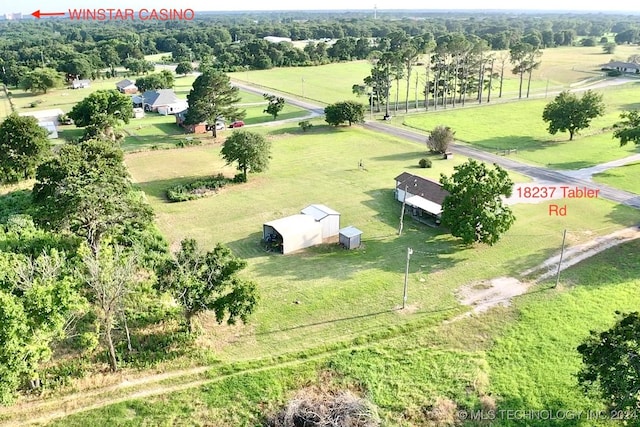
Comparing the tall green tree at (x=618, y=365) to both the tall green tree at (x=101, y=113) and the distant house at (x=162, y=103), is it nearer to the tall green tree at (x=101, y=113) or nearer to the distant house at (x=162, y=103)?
the tall green tree at (x=101, y=113)

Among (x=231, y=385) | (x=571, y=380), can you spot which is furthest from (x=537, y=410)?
(x=231, y=385)

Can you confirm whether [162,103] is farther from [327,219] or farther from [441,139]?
[327,219]

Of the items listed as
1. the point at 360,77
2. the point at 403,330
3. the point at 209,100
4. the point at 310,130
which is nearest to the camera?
the point at 403,330

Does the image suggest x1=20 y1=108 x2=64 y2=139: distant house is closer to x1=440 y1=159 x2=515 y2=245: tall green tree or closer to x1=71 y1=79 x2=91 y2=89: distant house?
x1=71 y1=79 x2=91 y2=89: distant house

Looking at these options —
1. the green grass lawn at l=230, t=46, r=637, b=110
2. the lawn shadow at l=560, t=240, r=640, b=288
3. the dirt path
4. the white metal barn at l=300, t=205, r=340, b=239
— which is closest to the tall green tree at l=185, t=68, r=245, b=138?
the green grass lawn at l=230, t=46, r=637, b=110

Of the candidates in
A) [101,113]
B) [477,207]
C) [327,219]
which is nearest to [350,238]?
[327,219]

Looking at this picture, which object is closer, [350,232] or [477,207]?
[477,207]

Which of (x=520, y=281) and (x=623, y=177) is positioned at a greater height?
(x=623, y=177)
